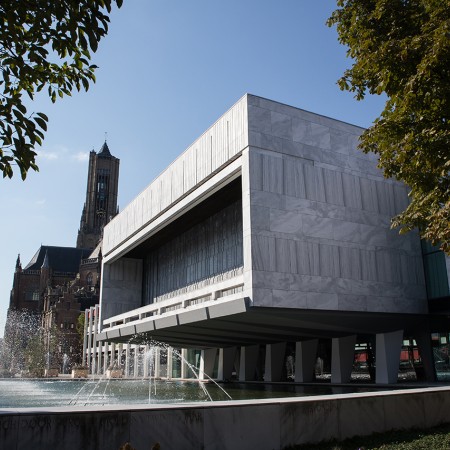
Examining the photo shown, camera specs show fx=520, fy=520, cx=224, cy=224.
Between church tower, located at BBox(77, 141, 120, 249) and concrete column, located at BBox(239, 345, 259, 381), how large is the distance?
84885 millimetres

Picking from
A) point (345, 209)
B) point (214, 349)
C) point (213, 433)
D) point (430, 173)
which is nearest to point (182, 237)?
point (214, 349)

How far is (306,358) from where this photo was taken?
1481 inches

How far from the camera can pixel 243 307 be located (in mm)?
24734

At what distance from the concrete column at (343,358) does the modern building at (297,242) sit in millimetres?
66

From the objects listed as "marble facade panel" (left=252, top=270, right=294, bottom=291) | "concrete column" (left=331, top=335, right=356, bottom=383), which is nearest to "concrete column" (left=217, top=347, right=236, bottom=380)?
"concrete column" (left=331, top=335, right=356, bottom=383)

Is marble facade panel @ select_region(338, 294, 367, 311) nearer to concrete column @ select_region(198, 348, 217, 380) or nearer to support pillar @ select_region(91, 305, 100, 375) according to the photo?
concrete column @ select_region(198, 348, 217, 380)

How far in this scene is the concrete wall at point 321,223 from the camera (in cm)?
2600

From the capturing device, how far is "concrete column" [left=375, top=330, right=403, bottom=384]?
3073 cm

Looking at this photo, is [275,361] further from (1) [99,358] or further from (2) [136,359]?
(1) [99,358]

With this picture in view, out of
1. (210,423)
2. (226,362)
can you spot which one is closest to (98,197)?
(226,362)

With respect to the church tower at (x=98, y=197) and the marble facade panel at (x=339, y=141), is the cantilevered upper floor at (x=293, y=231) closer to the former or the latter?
the marble facade panel at (x=339, y=141)

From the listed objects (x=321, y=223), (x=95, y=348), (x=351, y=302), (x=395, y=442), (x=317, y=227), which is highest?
(x=321, y=223)

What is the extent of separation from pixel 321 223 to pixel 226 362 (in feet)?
76.5

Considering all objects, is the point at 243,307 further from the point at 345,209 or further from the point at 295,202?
the point at 345,209
